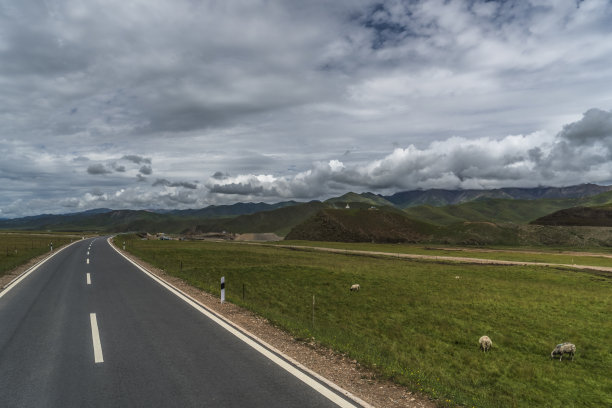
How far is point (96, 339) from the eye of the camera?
9.83m

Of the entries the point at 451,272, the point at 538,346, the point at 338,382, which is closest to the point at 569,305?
the point at 538,346

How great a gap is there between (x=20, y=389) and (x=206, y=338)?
4305mm

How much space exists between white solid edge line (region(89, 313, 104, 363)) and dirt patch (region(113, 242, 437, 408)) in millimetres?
4174

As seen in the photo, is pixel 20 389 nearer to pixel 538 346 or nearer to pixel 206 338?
pixel 206 338

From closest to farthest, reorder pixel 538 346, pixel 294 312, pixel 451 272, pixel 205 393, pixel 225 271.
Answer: pixel 205 393 < pixel 538 346 < pixel 294 312 < pixel 225 271 < pixel 451 272

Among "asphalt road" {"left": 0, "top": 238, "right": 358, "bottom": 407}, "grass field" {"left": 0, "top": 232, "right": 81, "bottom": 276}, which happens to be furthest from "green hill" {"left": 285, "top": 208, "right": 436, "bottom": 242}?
"asphalt road" {"left": 0, "top": 238, "right": 358, "bottom": 407}

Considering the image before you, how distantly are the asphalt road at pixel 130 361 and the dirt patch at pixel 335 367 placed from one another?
835 mm

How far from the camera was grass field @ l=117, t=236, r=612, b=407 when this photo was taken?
10.2m

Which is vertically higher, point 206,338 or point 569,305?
point 206,338

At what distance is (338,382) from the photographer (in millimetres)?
7324

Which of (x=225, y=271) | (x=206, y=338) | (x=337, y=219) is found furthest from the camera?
(x=337, y=219)

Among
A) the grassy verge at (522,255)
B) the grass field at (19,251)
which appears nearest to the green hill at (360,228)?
the grassy verge at (522,255)

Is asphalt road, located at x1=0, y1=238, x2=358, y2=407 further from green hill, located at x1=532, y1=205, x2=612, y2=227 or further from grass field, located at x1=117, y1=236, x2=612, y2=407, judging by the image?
green hill, located at x1=532, y1=205, x2=612, y2=227

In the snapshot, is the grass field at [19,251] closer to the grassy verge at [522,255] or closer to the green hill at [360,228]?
the grassy verge at [522,255]
